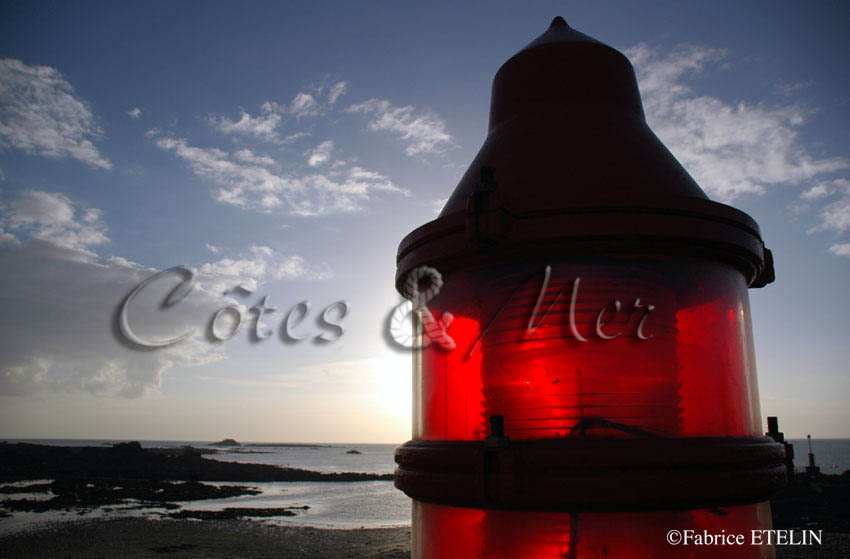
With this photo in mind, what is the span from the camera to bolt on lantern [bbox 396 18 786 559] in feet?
5.28

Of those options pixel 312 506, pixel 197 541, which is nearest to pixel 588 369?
pixel 197 541

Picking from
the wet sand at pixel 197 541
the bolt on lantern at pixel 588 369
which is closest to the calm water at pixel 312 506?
the wet sand at pixel 197 541

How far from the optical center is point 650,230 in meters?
1.76

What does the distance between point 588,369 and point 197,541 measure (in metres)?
29.5

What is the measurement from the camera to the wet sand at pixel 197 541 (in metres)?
24.1

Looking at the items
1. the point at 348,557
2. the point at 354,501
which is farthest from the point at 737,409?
the point at 354,501

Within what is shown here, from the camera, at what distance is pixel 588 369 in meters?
1.71

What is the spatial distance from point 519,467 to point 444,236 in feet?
2.64

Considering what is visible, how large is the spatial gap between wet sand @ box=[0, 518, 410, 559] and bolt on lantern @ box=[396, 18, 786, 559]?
2454 cm

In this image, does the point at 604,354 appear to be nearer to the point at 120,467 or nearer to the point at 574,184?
the point at 574,184

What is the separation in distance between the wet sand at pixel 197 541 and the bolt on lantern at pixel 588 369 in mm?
24544

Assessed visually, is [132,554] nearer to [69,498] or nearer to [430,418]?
[69,498]

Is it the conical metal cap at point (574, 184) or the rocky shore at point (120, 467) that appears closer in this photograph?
the conical metal cap at point (574, 184)

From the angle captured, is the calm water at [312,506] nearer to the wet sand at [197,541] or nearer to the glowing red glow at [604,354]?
the wet sand at [197,541]
